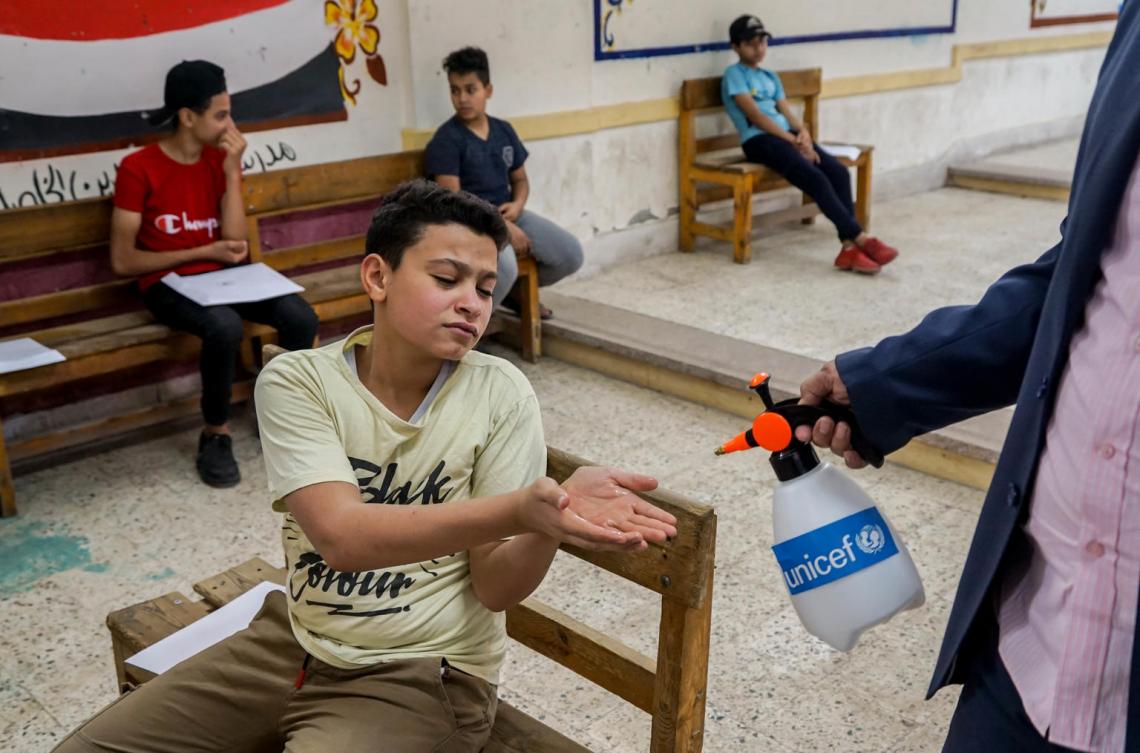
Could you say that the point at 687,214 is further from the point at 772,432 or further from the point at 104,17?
the point at 772,432

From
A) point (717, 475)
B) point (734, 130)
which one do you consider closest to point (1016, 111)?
point (734, 130)

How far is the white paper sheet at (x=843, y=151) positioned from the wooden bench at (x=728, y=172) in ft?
0.20

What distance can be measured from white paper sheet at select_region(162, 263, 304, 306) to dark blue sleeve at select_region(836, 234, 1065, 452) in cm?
296

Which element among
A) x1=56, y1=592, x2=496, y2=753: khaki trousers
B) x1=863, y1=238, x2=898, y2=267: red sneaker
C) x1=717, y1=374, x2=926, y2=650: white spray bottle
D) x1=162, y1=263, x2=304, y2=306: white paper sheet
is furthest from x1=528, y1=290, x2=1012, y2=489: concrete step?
x1=56, y1=592, x2=496, y2=753: khaki trousers

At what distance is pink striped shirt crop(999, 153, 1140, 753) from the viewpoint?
4.03 feet

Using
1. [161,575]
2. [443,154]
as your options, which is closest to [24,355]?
[161,575]

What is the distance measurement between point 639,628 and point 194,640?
4.40 ft

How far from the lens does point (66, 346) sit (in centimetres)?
411

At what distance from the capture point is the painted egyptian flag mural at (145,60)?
14.0 ft

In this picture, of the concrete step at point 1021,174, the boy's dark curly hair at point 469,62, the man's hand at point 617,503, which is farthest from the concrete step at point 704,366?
the concrete step at point 1021,174

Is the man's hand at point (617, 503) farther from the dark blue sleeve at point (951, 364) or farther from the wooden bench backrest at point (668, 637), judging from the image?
the dark blue sleeve at point (951, 364)

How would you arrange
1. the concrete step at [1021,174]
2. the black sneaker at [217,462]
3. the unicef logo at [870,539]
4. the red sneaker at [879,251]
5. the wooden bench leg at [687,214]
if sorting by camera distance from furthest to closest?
1. the concrete step at [1021,174]
2. the wooden bench leg at [687,214]
3. the red sneaker at [879,251]
4. the black sneaker at [217,462]
5. the unicef logo at [870,539]

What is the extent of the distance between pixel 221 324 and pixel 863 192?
4.67m

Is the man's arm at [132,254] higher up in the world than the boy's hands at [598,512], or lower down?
lower down
